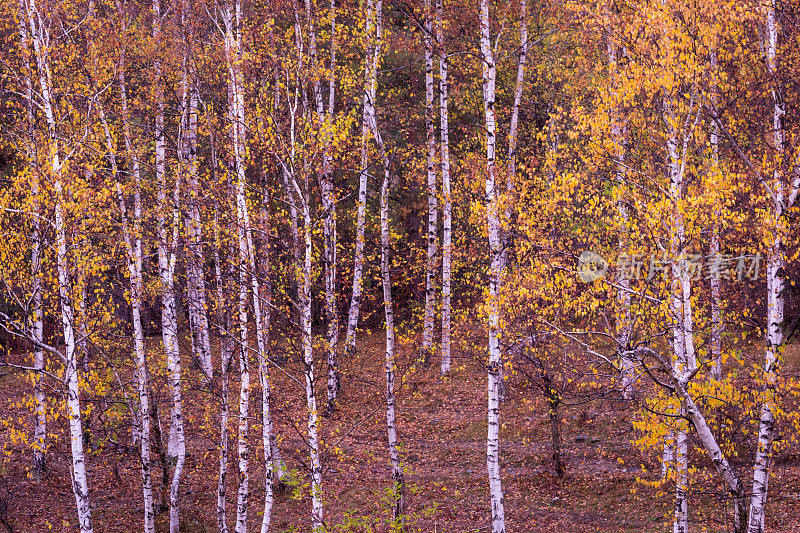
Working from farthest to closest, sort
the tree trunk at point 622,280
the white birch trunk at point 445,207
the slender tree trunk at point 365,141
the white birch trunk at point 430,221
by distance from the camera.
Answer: the white birch trunk at point 430,221 < the white birch trunk at point 445,207 < the slender tree trunk at point 365,141 < the tree trunk at point 622,280

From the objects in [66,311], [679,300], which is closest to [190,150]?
[66,311]

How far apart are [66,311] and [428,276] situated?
12991mm

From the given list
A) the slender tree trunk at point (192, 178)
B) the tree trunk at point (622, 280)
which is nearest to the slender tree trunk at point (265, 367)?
the slender tree trunk at point (192, 178)

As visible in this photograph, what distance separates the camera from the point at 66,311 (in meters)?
11.2

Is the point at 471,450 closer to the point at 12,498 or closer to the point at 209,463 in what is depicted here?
the point at 209,463

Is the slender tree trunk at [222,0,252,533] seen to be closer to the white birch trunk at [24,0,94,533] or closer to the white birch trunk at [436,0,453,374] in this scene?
the white birch trunk at [24,0,94,533]

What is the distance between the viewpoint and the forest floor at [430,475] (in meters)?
13.7

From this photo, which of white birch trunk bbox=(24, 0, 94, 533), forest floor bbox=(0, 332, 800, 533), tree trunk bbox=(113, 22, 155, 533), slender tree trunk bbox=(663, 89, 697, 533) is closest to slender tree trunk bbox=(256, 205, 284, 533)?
forest floor bbox=(0, 332, 800, 533)

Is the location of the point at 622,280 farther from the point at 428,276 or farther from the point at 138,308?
the point at 428,276

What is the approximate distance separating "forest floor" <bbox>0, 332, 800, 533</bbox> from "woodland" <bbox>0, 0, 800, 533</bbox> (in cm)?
9

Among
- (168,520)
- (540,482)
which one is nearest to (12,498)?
(168,520)

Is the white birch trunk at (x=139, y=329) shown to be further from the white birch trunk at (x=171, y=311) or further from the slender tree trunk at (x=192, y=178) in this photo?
the slender tree trunk at (x=192, y=178)

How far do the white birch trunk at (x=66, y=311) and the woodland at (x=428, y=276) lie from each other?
0.05 m

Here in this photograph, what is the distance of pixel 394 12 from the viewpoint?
92.5 ft
